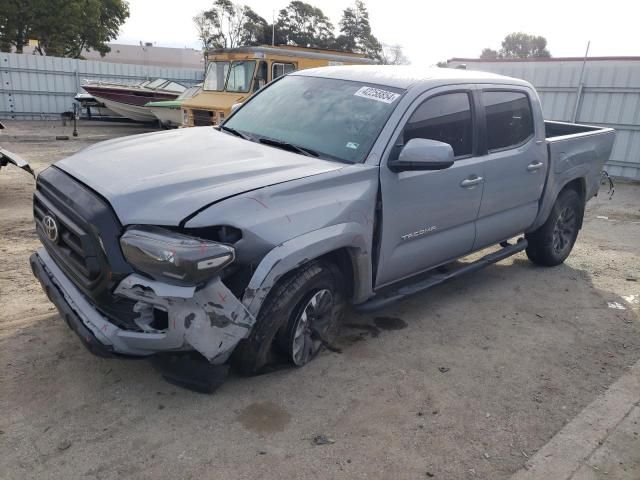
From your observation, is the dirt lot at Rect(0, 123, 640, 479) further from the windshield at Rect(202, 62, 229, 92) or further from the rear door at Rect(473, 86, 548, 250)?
the windshield at Rect(202, 62, 229, 92)

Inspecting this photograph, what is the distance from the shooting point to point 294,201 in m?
2.95

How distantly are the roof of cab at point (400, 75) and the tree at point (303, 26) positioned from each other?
150 ft

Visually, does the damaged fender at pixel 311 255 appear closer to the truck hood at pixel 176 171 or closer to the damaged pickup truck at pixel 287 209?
the damaged pickup truck at pixel 287 209

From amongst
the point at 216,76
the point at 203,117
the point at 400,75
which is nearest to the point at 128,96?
the point at 216,76

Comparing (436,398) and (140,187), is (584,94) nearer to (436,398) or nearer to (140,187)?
(436,398)

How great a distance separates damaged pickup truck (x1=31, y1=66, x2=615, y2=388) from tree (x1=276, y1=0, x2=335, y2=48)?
151 feet

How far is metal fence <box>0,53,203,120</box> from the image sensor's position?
728 inches

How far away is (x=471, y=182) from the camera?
4.09m

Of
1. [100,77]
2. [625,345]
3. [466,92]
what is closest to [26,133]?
[100,77]

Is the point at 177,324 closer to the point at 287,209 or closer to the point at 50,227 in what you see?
the point at 287,209

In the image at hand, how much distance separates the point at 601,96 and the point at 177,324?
12.9 m

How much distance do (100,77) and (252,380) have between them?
2057 cm

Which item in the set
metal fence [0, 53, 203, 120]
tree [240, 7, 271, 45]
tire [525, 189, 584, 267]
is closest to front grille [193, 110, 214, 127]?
tire [525, 189, 584, 267]

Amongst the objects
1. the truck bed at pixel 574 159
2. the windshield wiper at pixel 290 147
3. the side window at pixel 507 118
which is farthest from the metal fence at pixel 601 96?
the windshield wiper at pixel 290 147
